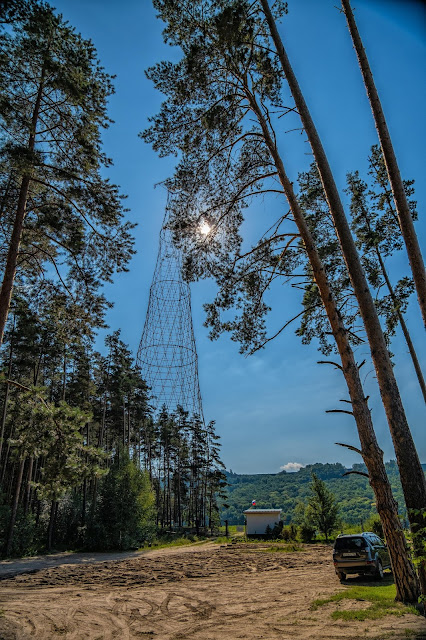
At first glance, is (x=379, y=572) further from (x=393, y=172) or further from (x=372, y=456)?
(x=393, y=172)

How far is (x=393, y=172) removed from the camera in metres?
5.96

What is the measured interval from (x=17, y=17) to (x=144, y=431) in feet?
127

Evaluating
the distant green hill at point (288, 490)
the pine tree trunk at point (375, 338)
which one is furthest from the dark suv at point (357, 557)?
the distant green hill at point (288, 490)

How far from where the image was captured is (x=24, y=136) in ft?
26.9

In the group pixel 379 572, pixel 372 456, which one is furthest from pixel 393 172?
pixel 379 572

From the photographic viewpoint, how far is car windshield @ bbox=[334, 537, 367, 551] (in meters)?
9.99

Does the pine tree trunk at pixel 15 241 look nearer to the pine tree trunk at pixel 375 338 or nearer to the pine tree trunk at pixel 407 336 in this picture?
the pine tree trunk at pixel 375 338

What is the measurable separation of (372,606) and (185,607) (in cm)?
388

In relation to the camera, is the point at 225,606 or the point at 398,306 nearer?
the point at 225,606

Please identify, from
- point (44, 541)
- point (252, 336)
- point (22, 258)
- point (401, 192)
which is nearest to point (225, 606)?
point (252, 336)

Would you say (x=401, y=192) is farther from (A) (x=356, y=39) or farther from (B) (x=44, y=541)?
(B) (x=44, y=541)

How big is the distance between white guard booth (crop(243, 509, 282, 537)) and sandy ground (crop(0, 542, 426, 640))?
1746 cm

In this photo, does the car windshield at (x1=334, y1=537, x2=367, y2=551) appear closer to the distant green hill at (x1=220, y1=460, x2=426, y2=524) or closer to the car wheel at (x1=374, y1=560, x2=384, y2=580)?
the car wheel at (x1=374, y1=560, x2=384, y2=580)

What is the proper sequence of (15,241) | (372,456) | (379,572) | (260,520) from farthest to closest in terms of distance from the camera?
(260,520), (379,572), (15,241), (372,456)
